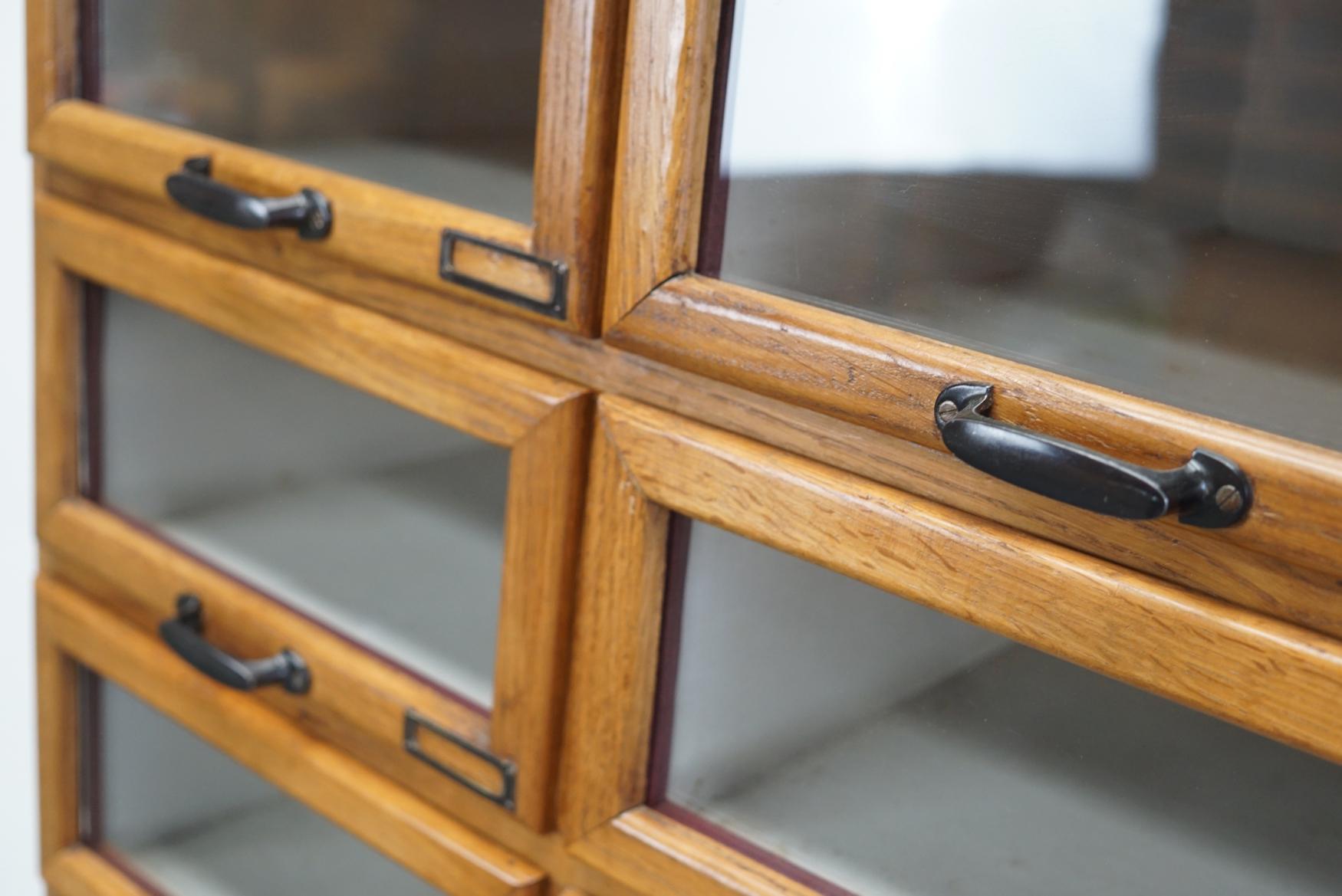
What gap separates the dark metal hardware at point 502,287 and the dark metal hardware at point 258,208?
0.26ft

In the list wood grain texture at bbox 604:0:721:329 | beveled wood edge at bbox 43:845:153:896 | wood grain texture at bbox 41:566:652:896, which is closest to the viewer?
wood grain texture at bbox 604:0:721:329

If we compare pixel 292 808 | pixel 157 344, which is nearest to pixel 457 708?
pixel 292 808

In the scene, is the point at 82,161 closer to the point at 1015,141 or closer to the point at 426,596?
the point at 426,596

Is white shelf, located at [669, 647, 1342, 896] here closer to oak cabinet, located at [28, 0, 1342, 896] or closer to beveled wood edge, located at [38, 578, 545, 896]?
oak cabinet, located at [28, 0, 1342, 896]

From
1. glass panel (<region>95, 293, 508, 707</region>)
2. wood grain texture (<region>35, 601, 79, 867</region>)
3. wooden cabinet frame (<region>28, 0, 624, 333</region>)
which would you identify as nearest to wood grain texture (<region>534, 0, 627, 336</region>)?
wooden cabinet frame (<region>28, 0, 624, 333</region>)

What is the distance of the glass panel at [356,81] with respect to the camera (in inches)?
23.6

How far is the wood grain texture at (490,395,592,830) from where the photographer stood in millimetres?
583

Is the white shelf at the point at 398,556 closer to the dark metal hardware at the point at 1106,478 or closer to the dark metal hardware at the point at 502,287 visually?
the dark metal hardware at the point at 502,287

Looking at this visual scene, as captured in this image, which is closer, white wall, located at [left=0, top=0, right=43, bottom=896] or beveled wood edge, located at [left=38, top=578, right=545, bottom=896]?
beveled wood edge, located at [left=38, top=578, right=545, bottom=896]

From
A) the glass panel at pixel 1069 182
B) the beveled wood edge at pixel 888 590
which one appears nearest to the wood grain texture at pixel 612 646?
the beveled wood edge at pixel 888 590

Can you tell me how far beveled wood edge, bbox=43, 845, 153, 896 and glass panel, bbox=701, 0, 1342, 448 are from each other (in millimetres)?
591

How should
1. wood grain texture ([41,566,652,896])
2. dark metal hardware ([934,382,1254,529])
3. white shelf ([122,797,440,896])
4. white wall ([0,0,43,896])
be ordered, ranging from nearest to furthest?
dark metal hardware ([934,382,1254,529]) → wood grain texture ([41,566,652,896]) → white shelf ([122,797,440,896]) → white wall ([0,0,43,896])

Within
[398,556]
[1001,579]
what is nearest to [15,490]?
[398,556]

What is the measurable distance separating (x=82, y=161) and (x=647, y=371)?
38cm
